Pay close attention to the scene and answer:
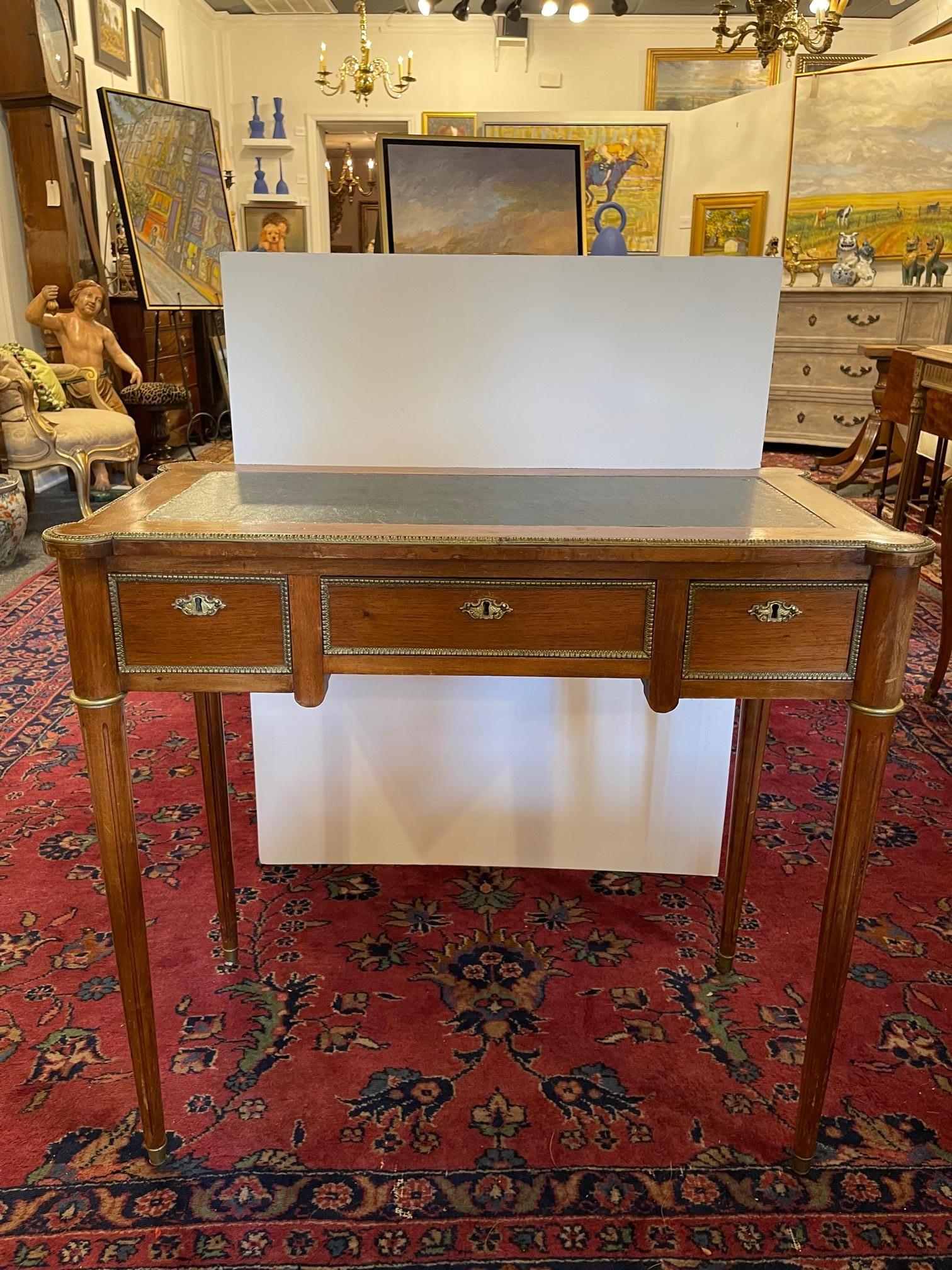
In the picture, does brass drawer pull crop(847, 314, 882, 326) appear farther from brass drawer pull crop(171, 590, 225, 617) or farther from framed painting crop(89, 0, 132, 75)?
brass drawer pull crop(171, 590, 225, 617)

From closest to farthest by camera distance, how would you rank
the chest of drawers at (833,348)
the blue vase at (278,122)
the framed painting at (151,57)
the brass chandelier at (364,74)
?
the chest of drawers at (833,348) < the framed painting at (151,57) < the brass chandelier at (364,74) < the blue vase at (278,122)

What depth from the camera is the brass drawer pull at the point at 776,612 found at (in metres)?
1.21

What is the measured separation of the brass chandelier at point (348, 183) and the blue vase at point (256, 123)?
0.65 metres

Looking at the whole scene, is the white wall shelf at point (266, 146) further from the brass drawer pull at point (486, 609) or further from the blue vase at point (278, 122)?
the brass drawer pull at point (486, 609)

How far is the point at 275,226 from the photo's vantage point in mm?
9234

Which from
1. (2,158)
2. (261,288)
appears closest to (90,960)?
(261,288)

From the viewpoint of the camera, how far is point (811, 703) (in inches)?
129

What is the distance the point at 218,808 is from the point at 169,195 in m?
6.24

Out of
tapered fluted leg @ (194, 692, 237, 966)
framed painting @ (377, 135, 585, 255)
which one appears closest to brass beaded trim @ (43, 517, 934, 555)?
tapered fluted leg @ (194, 692, 237, 966)

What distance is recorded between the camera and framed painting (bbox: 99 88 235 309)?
6.21 meters

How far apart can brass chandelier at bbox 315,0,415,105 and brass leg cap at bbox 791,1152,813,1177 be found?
7.59 meters

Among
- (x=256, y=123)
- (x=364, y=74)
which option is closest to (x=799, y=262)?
(x=364, y=74)

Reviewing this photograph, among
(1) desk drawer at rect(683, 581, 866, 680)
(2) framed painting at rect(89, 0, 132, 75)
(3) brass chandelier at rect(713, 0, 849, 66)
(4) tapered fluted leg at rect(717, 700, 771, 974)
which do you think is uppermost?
(2) framed painting at rect(89, 0, 132, 75)

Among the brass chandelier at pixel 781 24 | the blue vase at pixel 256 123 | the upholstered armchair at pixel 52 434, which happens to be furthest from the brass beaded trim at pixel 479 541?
the blue vase at pixel 256 123
